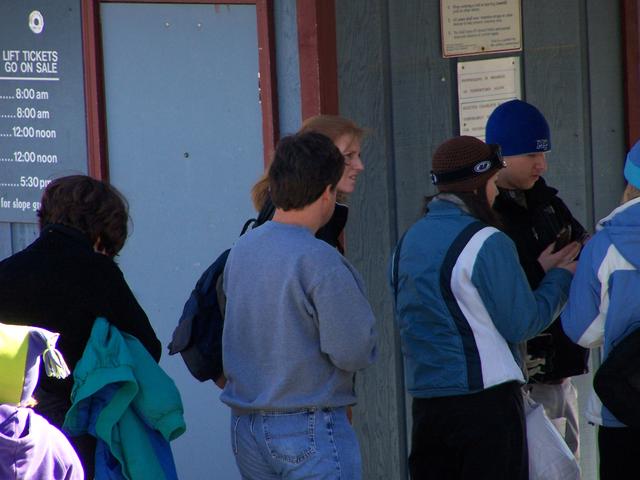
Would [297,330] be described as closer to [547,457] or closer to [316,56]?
[547,457]

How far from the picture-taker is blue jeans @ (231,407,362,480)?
3.38m

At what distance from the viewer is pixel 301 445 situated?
3.39 m

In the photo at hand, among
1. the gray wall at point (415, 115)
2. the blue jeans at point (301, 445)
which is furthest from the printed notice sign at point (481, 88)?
the blue jeans at point (301, 445)

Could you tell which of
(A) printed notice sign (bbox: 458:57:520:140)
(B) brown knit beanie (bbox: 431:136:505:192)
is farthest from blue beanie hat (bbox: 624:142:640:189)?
(A) printed notice sign (bbox: 458:57:520:140)

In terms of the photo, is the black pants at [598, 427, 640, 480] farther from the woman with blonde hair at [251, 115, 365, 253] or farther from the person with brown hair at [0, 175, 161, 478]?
the person with brown hair at [0, 175, 161, 478]

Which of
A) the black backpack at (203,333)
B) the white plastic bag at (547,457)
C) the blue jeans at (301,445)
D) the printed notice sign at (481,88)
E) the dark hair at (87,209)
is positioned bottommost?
the white plastic bag at (547,457)

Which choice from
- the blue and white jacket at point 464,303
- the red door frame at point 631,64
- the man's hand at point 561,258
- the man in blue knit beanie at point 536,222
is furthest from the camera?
the red door frame at point 631,64

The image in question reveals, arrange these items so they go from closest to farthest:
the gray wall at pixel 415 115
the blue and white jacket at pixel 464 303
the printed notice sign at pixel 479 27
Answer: the blue and white jacket at pixel 464 303 < the gray wall at pixel 415 115 < the printed notice sign at pixel 479 27

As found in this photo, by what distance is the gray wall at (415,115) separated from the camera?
16.0 feet

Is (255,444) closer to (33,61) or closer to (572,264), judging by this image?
(572,264)

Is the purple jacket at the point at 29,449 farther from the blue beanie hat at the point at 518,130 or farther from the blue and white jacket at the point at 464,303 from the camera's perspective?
the blue beanie hat at the point at 518,130

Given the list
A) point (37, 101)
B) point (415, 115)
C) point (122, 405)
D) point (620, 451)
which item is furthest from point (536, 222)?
point (37, 101)

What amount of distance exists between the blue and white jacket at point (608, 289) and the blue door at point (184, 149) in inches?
66.1

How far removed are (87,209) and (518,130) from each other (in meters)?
1.70
